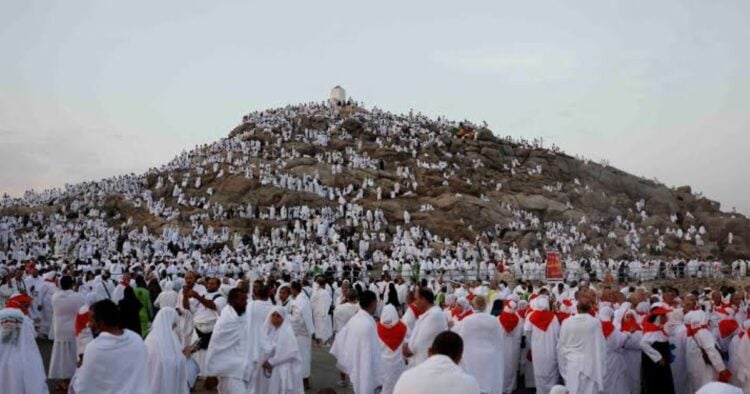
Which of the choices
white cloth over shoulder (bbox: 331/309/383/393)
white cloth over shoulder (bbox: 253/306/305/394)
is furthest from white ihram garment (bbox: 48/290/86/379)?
white cloth over shoulder (bbox: 331/309/383/393)

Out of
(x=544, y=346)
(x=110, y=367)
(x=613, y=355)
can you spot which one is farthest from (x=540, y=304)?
(x=110, y=367)

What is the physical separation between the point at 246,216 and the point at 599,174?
36.4m

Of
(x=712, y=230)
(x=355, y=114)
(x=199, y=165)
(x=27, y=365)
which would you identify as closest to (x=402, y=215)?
(x=199, y=165)

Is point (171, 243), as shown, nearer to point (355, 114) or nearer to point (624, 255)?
point (624, 255)

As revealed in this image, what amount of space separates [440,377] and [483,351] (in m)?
4.24

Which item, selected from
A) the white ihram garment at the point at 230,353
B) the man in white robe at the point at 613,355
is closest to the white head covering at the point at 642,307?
the man in white robe at the point at 613,355

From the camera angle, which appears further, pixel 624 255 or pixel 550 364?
pixel 624 255

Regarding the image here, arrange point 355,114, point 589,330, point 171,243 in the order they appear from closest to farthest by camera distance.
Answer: point 589,330
point 171,243
point 355,114

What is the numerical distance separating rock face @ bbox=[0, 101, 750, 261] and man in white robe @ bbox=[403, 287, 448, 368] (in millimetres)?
41245

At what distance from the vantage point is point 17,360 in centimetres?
649

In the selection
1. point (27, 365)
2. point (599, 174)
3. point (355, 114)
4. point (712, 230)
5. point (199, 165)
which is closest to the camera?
point (27, 365)

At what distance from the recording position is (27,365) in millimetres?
6520

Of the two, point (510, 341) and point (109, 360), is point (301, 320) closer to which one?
point (510, 341)

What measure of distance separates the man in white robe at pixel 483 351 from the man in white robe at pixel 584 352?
50.9 inches
